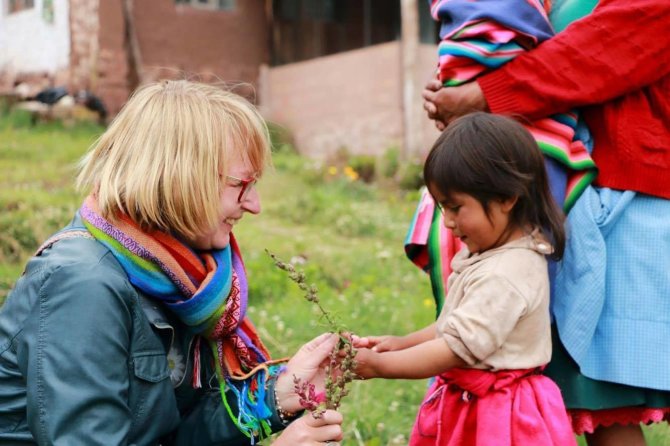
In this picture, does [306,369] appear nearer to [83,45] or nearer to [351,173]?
[351,173]

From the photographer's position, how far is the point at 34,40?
39.9 ft

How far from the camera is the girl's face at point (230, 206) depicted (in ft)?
7.23

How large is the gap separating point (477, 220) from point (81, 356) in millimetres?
1026

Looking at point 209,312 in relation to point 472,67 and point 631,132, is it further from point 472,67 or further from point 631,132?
point 631,132

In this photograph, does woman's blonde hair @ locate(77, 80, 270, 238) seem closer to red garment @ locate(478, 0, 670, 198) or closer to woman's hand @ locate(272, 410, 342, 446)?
woman's hand @ locate(272, 410, 342, 446)

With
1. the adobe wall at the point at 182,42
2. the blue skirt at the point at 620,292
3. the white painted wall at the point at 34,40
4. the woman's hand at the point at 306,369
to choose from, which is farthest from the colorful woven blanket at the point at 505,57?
the white painted wall at the point at 34,40

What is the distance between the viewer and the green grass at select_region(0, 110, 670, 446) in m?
3.96

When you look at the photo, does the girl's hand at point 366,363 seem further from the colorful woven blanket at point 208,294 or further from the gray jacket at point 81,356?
the gray jacket at point 81,356

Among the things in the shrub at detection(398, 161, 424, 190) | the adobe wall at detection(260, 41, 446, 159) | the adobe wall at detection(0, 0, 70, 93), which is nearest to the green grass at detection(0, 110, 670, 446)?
the shrub at detection(398, 161, 424, 190)

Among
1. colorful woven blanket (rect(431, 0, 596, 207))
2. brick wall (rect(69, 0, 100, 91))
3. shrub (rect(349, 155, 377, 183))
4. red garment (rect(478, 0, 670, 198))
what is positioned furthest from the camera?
brick wall (rect(69, 0, 100, 91))

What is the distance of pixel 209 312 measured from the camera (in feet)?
7.21

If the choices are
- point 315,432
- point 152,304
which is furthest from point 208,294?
→ point 315,432

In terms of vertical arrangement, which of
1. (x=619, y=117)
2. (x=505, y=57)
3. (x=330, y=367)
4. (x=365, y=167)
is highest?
(x=505, y=57)

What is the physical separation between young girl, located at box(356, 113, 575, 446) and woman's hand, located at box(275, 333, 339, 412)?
0.09 meters
